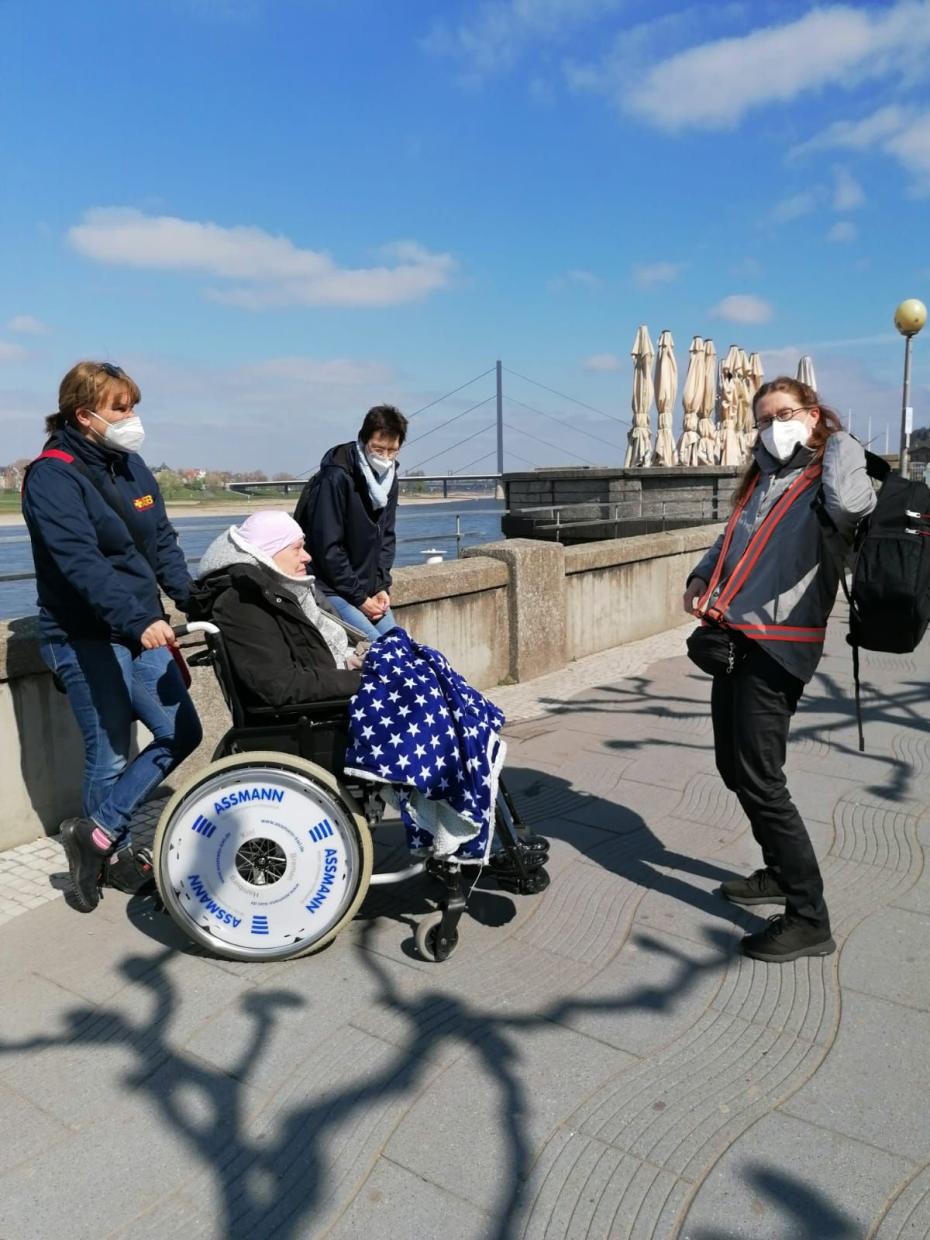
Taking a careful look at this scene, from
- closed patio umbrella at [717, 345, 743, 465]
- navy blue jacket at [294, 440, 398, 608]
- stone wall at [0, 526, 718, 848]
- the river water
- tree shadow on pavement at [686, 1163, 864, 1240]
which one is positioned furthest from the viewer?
closed patio umbrella at [717, 345, 743, 465]

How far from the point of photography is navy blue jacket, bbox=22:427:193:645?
3.30m

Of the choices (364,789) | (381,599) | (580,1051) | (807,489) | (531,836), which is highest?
(807,489)

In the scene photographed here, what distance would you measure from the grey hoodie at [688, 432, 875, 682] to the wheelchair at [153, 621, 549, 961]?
117 cm

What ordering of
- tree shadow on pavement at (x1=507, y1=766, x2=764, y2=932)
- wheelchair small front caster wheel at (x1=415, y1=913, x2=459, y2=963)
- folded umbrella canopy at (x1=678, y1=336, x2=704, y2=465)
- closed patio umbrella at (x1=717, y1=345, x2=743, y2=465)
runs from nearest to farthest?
1. wheelchair small front caster wheel at (x1=415, y1=913, x2=459, y2=963)
2. tree shadow on pavement at (x1=507, y1=766, x2=764, y2=932)
3. folded umbrella canopy at (x1=678, y1=336, x2=704, y2=465)
4. closed patio umbrella at (x1=717, y1=345, x2=743, y2=465)

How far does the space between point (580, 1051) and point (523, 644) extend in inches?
190

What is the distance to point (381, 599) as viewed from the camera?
197 inches

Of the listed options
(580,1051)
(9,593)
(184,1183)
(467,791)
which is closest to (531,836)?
(467,791)

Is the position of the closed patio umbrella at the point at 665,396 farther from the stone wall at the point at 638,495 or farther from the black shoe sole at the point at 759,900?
the black shoe sole at the point at 759,900

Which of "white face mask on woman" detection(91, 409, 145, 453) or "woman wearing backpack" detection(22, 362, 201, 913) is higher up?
"white face mask on woman" detection(91, 409, 145, 453)

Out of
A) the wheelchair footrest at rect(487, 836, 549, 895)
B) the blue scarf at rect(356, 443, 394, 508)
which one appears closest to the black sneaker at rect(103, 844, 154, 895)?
the wheelchair footrest at rect(487, 836, 549, 895)

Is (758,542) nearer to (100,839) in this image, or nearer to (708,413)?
(100,839)

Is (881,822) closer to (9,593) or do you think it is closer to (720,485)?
(9,593)

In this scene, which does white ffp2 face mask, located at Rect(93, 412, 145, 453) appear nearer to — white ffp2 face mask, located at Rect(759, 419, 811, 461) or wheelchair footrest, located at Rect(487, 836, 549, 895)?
wheelchair footrest, located at Rect(487, 836, 549, 895)

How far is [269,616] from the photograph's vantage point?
3.13m
